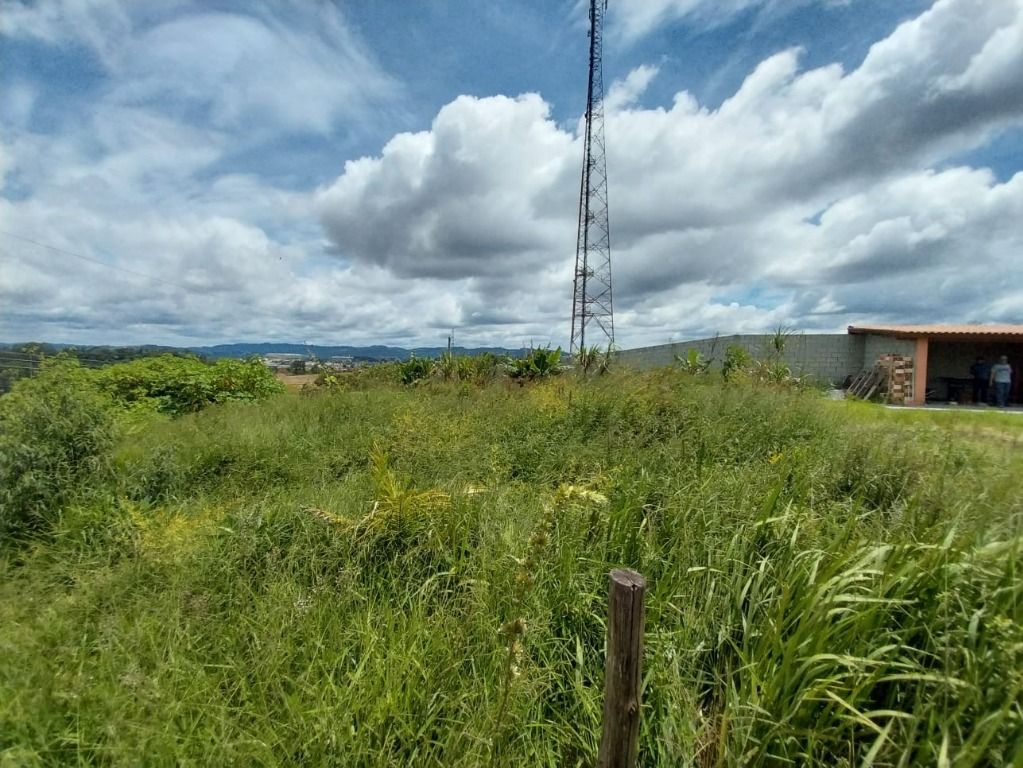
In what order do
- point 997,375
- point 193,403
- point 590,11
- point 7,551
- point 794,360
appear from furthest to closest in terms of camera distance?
point 794,360 < point 590,11 < point 997,375 < point 193,403 < point 7,551

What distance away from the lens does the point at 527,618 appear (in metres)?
1.99

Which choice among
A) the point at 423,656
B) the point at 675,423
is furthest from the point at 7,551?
the point at 675,423

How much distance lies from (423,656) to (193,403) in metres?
9.30

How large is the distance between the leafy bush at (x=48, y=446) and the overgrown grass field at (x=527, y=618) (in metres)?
0.07

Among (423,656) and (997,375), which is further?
(997,375)

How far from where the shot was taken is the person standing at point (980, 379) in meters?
13.3

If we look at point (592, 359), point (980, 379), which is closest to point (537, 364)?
point (592, 359)

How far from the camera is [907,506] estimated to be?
240 cm

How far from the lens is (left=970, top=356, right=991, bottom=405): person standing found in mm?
13266

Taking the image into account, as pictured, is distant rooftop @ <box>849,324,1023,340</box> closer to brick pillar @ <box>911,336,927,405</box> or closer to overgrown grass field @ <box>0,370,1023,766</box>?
brick pillar @ <box>911,336,927,405</box>

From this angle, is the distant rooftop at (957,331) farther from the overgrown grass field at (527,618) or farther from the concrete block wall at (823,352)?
the overgrown grass field at (527,618)

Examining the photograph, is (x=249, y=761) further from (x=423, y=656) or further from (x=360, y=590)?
(x=360, y=590)

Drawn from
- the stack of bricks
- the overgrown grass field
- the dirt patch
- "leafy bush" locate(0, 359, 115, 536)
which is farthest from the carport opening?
"leafy bush" locate(0, 359, 115, 536)

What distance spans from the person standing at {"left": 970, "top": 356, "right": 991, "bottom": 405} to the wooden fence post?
18.1 metres
